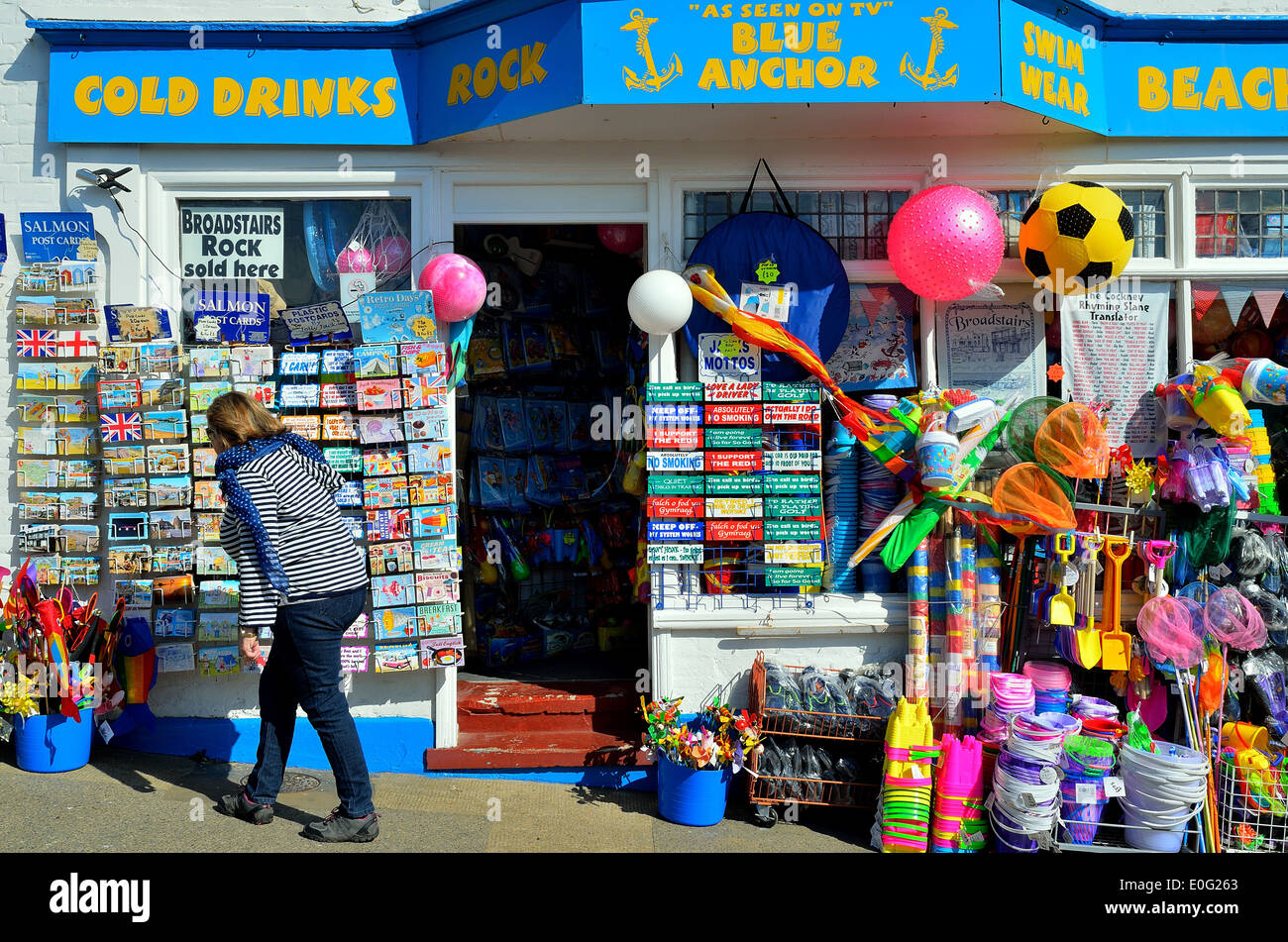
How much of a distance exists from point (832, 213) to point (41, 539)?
4.91 m

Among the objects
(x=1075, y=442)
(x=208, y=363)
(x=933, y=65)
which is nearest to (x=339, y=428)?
(x=208, y=363)

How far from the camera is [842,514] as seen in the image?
5.76 metres

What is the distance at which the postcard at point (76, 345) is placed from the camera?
223 inches

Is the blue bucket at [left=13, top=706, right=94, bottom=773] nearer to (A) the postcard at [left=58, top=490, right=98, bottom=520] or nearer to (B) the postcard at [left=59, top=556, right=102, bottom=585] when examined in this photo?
(B) the postcard at [left=59, top=556, right=102, bottom=585]

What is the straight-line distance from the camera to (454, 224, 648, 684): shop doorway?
22.7 ft

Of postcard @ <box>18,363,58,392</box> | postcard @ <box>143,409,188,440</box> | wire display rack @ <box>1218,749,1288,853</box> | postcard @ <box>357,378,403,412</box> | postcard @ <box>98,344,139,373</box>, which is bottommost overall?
wire display rack @ <box>1218,749,1288,853</box>

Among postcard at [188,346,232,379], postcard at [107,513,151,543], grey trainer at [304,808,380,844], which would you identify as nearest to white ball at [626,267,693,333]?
postcard at [188,346,232,379]

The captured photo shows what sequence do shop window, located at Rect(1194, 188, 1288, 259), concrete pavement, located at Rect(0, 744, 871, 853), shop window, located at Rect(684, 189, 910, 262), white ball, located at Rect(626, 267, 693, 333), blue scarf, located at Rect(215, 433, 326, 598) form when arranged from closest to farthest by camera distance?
blue scarf, located at Rect(215, 433, 326, 598)
concrete pavement, located at Rect(0, 744, 871, 853)
white ball, located at Rect(626, 267, 693, 333)
shop window, located at Rect(684, 189, 910, 262)
shop window, located at Rect(1194, 188, 1288, 259)

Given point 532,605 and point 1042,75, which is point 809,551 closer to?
point 532,605

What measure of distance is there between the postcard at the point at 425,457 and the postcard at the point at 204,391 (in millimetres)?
1093

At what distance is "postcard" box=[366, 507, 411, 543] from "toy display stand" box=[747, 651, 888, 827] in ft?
7.25

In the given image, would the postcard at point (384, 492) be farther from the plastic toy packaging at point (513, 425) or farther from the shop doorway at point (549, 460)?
the plastic toy packaging at point (513, 425)

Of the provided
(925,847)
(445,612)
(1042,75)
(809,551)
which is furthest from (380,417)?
(1042,75)

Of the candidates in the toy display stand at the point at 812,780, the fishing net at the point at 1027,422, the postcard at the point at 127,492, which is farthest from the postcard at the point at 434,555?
the fishing net at the point at 1027,422
